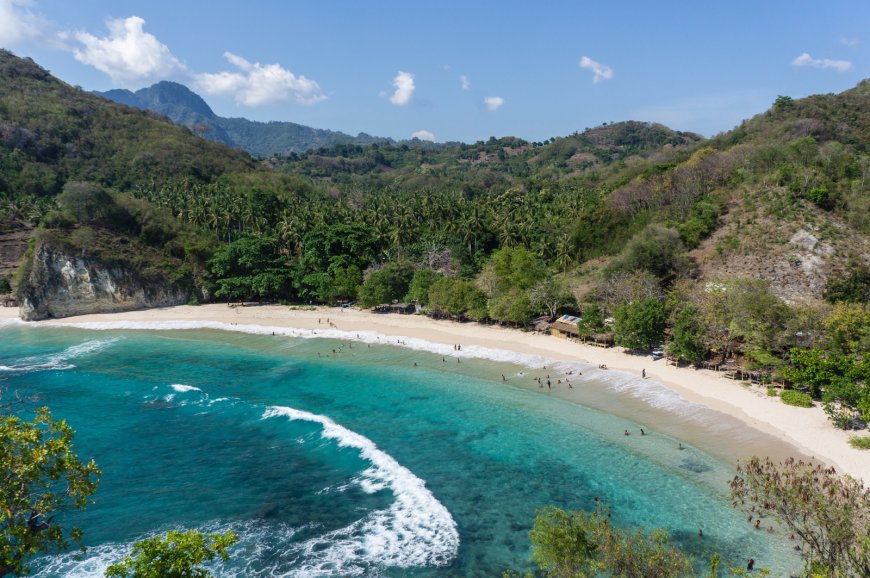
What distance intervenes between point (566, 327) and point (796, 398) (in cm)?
2274

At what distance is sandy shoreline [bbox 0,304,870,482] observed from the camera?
100ft

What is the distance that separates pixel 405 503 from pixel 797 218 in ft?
197

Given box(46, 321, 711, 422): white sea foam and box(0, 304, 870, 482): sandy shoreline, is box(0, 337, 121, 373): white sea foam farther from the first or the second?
box(0, 304, 870, 482): sandy shoreline

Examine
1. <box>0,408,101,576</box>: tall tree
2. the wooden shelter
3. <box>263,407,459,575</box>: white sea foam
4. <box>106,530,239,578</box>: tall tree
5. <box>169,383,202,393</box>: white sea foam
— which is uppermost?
<box>0,408,101,576</box>: tall tree

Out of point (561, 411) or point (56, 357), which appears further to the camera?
point (56, 357)

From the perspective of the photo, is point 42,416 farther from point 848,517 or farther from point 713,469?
point 713,469

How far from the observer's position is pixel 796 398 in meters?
35.0

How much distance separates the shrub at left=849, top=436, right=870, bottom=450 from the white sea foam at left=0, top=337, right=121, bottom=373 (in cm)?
6607

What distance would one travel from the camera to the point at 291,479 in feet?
98.3

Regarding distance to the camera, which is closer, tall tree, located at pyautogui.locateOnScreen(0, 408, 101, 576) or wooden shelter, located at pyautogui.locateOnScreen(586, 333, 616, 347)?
tall tree, located at pyautogui.locateOnScreen(0, 408, 101, 576)

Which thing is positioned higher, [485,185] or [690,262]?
[485,185]

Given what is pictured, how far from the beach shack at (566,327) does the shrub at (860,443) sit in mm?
26006

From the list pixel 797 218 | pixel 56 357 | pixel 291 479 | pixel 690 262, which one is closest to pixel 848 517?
pixel 291 479

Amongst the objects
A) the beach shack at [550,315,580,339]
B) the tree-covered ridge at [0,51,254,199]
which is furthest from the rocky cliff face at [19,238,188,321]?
the beach shack at [550,315,580,339]
